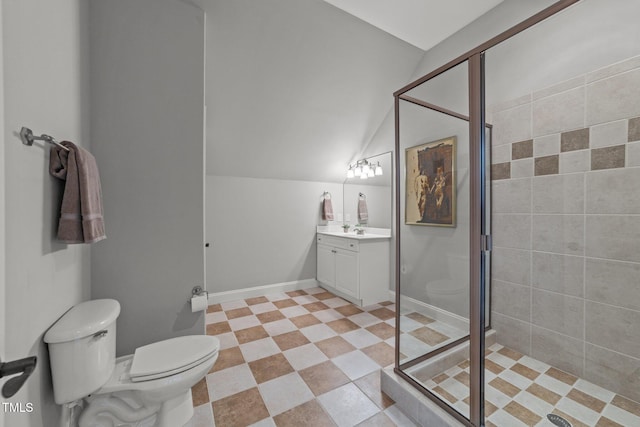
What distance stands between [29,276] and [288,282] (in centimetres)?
297

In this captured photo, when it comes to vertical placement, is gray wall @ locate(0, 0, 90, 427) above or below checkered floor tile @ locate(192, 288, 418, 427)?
above

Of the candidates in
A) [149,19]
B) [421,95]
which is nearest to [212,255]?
[149,19]

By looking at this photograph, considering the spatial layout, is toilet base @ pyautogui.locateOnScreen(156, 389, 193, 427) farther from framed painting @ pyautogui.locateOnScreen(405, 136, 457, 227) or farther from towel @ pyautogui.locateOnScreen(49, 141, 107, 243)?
framed painting @ pyautogui.locateOnScreen(405, 136, 457, 227)

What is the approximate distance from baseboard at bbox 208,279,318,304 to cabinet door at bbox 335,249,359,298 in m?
0.65

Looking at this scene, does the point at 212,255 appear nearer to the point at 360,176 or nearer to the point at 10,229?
the point at 360,176

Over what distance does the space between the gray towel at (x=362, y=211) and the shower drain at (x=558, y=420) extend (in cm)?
248

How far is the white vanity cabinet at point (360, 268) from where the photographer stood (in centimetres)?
302

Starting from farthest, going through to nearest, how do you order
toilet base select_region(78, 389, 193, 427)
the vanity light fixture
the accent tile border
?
the vanity light fixture
the accent tile border
toilet base select_region(78, 389, 193, 427)

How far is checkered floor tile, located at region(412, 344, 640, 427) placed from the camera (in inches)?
52.9

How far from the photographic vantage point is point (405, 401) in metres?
1.50

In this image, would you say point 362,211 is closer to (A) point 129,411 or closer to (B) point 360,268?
(B) point 360,268

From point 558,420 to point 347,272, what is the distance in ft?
6.78

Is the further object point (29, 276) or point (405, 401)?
point (405, 401)

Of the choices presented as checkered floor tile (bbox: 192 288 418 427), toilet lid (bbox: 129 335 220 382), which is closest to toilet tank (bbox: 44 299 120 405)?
toilet lid (bbox: 129 335 220 382)
